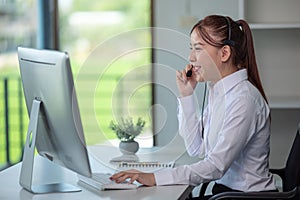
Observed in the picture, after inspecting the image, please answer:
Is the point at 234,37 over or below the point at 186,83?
over

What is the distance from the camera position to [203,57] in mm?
2287

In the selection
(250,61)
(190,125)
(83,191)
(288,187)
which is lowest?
(288,187)

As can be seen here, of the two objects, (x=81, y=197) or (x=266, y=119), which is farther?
(x=266, y=119)

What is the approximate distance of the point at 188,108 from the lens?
2445mm

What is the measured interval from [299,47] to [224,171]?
6.35 feet

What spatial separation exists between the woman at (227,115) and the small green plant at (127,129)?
0.67 ft

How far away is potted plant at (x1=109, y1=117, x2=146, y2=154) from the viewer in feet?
8.20

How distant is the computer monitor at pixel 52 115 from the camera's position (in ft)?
6.16

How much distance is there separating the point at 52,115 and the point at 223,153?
1.95 feet

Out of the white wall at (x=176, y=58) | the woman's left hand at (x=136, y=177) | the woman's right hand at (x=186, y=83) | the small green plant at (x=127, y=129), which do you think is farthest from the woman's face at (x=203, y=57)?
the white wall at (x=176, y=58)

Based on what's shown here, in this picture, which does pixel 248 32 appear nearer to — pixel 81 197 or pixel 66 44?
pixel 81 197

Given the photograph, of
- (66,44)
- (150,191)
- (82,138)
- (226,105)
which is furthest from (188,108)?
(66,44)

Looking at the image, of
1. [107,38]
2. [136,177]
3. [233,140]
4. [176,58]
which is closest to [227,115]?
[233,140]

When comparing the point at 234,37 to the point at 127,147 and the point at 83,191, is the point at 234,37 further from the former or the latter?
the point at 83,191
